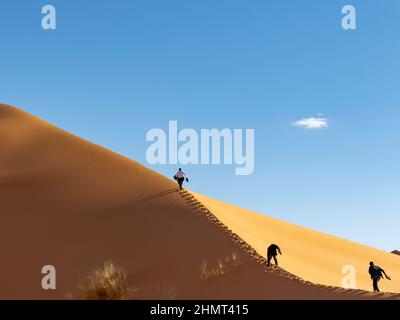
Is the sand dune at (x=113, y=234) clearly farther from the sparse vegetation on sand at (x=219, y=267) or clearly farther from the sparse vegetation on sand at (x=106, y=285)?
the sparse vegetation on sand at (x=106, y=285)

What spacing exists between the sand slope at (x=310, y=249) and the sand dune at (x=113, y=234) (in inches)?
43.1

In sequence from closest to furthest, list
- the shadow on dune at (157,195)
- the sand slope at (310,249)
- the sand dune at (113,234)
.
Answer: the sand dune at (113,234), the shadow on dune at (157,195), the sand slope at (310,249)

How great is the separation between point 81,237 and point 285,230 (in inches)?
777

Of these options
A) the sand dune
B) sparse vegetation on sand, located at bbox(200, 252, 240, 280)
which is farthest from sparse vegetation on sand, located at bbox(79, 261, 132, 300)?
sparse vegetation on sand, located at bbox(200, 252, 240, 280)

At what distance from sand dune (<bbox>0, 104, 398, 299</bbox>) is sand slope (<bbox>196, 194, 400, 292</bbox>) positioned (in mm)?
1096

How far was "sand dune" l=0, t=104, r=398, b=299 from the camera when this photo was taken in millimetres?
18469

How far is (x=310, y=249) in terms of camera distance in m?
34.9

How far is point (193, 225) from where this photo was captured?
22594 millimetres

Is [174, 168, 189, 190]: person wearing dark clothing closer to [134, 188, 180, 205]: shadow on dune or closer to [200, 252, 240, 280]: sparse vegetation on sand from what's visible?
[134, 188, 180, 205]: shadow on dune

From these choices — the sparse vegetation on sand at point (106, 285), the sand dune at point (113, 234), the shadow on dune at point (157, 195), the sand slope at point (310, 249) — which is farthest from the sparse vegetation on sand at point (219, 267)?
the shadow on dune at point (157, 195)

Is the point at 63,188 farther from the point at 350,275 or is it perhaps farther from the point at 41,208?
the point at 350,275

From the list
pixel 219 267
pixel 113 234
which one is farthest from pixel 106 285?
pixel 113 234

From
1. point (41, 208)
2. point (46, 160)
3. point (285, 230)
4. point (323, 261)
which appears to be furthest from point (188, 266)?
point (285, 230)

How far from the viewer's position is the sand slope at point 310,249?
26234mm
